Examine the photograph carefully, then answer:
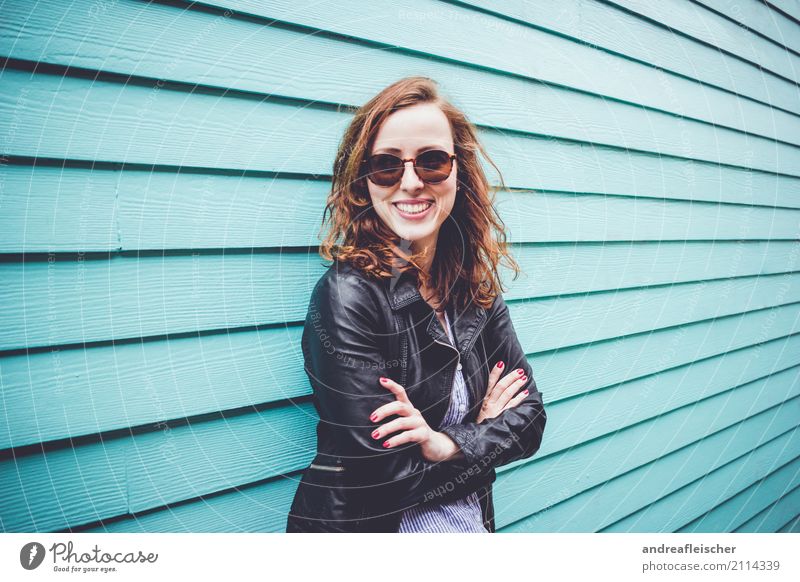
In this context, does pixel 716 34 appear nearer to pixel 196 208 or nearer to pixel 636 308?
pixel 636 308

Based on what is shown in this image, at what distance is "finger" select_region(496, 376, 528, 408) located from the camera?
1088mm

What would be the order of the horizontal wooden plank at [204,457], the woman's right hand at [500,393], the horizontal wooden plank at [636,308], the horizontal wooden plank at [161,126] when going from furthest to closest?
the horizontal wooden plank at [636,308] < the woman's right hand at [500,393] < the horizontal wooden plank at [204,457] < the horizontal wooden plank at [161,126]

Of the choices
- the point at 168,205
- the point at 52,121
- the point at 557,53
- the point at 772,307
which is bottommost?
the point at 772,307

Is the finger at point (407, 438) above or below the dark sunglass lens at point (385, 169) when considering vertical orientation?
below

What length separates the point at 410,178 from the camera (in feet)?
3.16

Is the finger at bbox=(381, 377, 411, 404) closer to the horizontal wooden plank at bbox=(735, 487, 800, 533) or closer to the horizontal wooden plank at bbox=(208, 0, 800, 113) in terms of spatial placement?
the horizontal wooden plank at bbox=(208, 0, 800, 113)

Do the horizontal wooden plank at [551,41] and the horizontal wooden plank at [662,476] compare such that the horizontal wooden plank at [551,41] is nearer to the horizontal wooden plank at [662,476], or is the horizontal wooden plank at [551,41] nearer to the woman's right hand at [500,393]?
the woman's right hand at [500,393]

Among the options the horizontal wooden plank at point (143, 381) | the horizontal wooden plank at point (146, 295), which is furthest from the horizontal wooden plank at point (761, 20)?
the horizontal wooden plank at point (143, 381)

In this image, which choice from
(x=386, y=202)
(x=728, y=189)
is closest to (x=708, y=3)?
(x=728, y=189)

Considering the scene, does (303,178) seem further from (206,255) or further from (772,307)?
(772,307)

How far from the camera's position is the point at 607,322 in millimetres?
1802

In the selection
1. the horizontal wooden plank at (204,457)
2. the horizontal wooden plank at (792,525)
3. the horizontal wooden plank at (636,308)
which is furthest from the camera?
the horizontal wooden plank at (792,525)

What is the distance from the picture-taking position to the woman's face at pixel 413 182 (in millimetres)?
961
